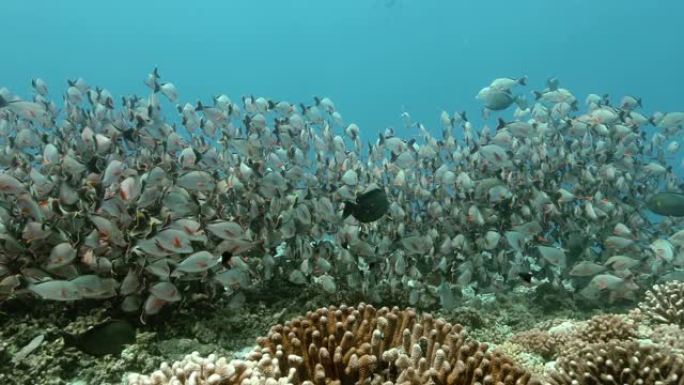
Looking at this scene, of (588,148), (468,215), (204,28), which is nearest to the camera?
(468,215)

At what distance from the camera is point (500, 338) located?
801cm

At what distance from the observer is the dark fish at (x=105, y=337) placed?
4.99 metres

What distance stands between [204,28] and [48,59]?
4763 centimetres

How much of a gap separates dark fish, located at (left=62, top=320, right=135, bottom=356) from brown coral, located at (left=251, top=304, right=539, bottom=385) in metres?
1.49

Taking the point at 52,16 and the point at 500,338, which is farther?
the point at 52,16

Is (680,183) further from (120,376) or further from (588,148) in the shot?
(120,376)

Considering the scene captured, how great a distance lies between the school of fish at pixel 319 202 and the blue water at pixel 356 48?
13523cm

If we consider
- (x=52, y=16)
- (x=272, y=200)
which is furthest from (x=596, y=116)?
(x=52, y=16)

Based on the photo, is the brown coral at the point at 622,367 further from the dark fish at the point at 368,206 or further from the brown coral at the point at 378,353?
the dark fish at the point at 368,206

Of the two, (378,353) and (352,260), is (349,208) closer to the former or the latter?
(352,260)

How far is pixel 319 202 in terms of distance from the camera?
8.09 m

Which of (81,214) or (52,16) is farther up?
(52,16)

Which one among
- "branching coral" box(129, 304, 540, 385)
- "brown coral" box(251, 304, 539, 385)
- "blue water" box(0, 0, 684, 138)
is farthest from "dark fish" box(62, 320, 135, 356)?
"blue water" box(0, 0, 684, 138)

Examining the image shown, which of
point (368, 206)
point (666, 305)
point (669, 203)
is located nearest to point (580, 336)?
point (666, 305)
